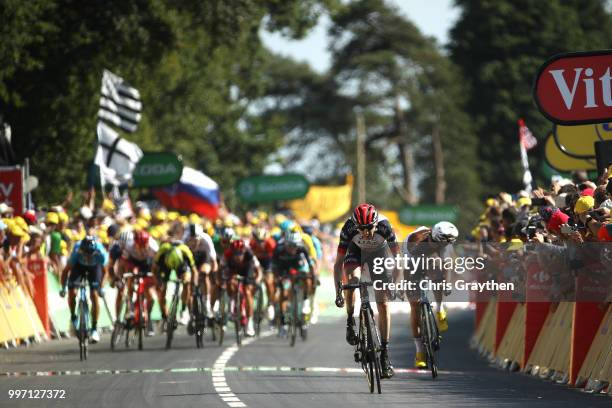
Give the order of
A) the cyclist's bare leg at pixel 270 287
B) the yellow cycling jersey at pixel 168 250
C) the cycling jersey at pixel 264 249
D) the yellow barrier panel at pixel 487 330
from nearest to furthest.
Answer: the yellow barrier panel at pixel 487 330
the yellow cycling jersey at pixel 168 250
the cyclist's bare leg at pixel 270 287
the cycling jersey at pixel 264 249

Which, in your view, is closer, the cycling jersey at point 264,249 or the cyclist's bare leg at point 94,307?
the cyclist's bare leg at point 94,307

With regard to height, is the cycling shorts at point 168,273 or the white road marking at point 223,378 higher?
the cycling shorts at point 168,273

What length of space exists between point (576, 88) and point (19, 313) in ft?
37.8

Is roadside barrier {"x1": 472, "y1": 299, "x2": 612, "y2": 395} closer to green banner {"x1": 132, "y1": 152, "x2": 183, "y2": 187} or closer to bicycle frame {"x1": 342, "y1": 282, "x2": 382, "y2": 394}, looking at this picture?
bicycle frame {"x1": 342, "y1": 282, "x2": 382, "y2": 394}

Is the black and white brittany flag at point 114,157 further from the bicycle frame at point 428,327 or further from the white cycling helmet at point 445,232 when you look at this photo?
the white cycling helmet at point 445,232

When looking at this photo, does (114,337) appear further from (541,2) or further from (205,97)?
(541,2)

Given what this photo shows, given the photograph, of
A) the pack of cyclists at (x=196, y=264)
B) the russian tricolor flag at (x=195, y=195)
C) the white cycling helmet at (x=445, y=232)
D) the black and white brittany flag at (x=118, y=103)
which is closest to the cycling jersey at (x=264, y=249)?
the pack of cyclists at (x=196, y=264)

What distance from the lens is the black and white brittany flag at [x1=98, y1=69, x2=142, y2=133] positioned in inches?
1288

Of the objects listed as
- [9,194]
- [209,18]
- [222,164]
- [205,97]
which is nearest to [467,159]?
[222,164]

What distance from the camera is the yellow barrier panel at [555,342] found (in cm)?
1652

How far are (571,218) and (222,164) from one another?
50288mm

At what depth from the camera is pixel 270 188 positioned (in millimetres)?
37281

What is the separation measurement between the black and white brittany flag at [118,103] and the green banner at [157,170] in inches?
86.7

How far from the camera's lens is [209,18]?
38.5m
